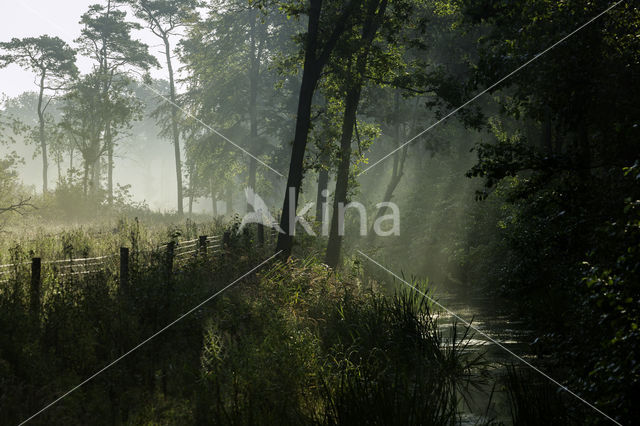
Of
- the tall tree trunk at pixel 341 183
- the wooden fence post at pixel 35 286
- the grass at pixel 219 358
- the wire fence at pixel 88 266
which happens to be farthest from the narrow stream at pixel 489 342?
the wooden fence post at pixel 35 286

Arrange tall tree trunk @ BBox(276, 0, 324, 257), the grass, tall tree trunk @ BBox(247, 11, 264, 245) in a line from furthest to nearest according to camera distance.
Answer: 1. tall tree trunk @ BBox(247, 11, 264, 245)
2. tall tree trunk @ BBox(276, 0, 324, 257)
3. the grass

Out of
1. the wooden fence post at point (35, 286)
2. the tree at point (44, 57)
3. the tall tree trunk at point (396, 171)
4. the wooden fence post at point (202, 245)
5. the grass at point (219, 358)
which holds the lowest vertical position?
the grass at point (219, 358)

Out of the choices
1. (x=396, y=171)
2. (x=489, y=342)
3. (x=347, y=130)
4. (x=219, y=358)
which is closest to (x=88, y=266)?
(x=219, y=358)

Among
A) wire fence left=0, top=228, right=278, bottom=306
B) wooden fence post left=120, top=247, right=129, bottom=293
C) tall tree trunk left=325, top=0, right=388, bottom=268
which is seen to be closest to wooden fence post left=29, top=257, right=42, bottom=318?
wire fence left=0, top=228, right=278, bottom=306

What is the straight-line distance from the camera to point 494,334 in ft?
39.3

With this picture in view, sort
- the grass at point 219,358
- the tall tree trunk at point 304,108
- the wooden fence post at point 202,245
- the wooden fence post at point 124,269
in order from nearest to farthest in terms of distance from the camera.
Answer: the grass at point 219,358 < the wooden fence post at point 124,269 < the wooden fence post at point 202,245 < the tall tree trunk at point 304,108

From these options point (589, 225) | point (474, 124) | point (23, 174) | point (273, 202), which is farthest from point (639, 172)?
point (23, 174)

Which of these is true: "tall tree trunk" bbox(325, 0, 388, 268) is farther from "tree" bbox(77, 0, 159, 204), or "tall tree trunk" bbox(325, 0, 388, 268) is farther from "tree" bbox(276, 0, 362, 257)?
"tree" bbox(77, 0, 159, 204)

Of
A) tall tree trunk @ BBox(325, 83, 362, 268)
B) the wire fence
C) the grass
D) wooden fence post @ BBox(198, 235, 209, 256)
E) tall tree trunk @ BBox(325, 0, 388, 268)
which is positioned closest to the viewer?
the grass

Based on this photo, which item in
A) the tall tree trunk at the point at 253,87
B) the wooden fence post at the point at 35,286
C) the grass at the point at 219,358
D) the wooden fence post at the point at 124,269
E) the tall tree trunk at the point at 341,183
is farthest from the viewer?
the tall tree trunk at the point at 253,87

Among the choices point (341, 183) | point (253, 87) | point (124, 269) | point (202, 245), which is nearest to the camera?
point (124, 269)

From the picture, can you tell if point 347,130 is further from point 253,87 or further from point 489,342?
point 253,87

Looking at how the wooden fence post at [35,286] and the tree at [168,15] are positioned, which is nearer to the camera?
the wooden fence post at [35,286]

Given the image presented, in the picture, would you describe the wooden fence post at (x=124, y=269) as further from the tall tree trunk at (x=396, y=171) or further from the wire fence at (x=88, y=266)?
the tall tree trunk at (x=396, y=171)
